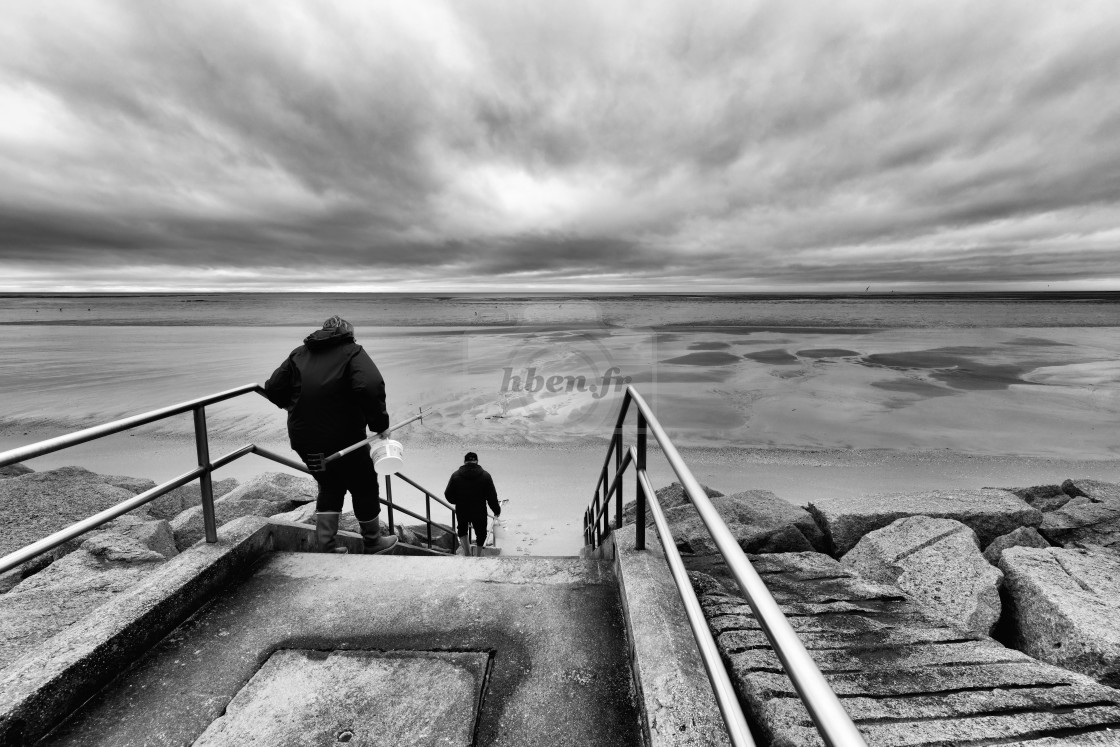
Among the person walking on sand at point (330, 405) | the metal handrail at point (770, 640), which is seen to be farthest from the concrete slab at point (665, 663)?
the person walking on sand at point (330, 405)

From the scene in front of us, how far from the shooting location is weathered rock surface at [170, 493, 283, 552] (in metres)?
5.29

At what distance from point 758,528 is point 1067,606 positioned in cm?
227

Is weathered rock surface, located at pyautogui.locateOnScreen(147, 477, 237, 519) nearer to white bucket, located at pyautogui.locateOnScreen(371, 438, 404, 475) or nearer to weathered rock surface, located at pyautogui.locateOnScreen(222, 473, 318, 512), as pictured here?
weathered rock surface, located at pyautogui.locateOnScreen(222, 473, 318, 512)

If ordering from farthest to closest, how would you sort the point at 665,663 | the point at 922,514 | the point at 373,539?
1. the point at 922,514
2. the point at 373,539
3. the point at 665,663

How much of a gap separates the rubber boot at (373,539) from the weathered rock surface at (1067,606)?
185 inches

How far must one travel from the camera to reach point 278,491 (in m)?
Answer: 7.52

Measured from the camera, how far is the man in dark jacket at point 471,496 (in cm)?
666

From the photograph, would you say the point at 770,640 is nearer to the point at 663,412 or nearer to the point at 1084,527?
the point at 1084,527

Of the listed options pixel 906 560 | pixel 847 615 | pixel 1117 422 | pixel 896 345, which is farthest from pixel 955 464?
pixel 896 345

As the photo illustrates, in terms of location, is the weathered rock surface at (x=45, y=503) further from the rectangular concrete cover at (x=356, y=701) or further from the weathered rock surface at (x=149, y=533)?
the rectangular concrete cover at (x=356, y=701)

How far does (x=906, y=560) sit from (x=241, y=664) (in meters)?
4.72

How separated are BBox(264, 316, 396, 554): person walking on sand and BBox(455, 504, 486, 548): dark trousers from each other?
9.04 feet

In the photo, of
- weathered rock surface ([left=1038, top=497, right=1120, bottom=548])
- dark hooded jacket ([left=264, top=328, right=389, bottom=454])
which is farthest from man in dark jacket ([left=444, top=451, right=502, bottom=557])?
weathered rock surface ([left=1038, top=497, right=1120, bottom=548])

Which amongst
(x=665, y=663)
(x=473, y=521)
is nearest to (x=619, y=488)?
(x=665, y=663)
